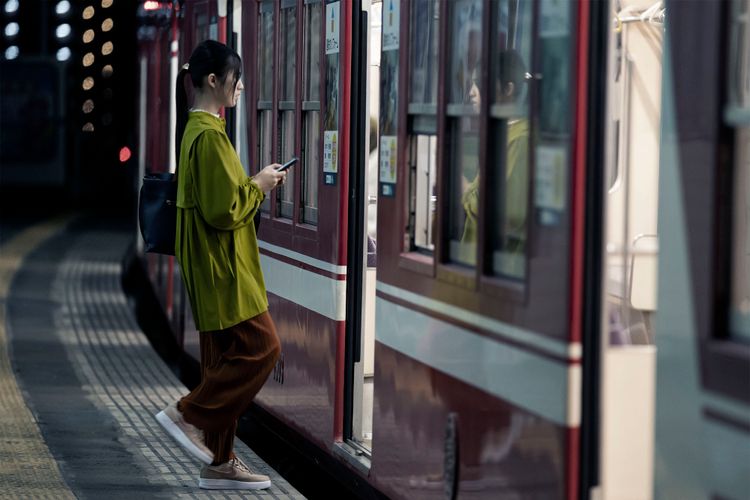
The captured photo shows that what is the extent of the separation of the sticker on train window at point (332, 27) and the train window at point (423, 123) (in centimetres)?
111

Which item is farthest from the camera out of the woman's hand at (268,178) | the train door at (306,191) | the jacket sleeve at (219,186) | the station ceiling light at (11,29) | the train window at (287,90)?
the station ceiling light at (11,29)

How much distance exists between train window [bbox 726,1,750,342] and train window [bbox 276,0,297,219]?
3.73 m

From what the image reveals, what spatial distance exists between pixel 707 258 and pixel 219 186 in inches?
101

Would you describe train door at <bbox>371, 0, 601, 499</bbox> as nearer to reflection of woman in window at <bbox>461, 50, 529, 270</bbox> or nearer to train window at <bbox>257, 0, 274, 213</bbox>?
reflection of woman in window at <bbox>461, 50, 529, 270</bbox>

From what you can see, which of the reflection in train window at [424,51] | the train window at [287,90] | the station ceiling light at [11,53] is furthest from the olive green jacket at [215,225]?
the station ceiling light at [11,53]

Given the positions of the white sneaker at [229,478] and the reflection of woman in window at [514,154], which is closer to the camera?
the reflection of woman in window at [514,154]

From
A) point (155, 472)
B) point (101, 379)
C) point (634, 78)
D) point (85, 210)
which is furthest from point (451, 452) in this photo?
point (85, 210)

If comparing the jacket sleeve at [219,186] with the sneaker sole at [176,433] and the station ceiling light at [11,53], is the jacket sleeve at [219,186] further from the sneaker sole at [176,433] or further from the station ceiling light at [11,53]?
the station ceiling light at [11,53]

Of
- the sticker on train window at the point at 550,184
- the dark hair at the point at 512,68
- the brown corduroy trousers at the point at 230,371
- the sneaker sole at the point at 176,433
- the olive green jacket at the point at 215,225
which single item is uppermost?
the dark hair at the point at 512,68

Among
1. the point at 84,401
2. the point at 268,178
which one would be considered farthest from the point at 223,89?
the point at 84,401

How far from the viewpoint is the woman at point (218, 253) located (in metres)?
5.57

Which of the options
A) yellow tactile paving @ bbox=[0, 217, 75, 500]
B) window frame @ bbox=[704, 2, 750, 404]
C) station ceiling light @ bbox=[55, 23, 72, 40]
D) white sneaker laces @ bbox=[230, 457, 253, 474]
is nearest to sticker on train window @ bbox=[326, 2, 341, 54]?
white sneaker laces @ bbox=[230, 457, 253, 474]

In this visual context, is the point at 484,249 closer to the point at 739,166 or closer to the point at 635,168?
the point at 739,166

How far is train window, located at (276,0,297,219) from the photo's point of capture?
6.91 metres
